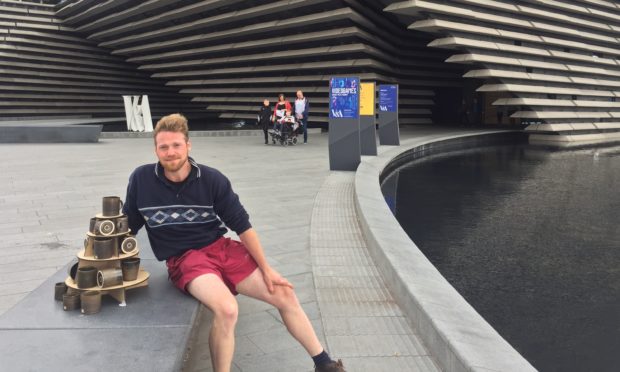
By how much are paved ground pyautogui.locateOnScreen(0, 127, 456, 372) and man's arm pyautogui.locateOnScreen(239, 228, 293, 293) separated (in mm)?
434

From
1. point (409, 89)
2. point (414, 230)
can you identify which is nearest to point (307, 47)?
point (409, 89)

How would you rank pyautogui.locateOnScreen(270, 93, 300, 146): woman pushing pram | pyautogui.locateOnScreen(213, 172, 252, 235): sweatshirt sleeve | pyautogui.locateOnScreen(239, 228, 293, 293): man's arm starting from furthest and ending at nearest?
1. pyautogui.locateOnScreen(270, 93, 300, 146): woman pushing pram
2. pyautogui.locateOnScreen(213, 172, 252, 235): sweatshirt sleeve
3. pyautogui.locateOnScreen(239, 228, 293, 293): man's arm

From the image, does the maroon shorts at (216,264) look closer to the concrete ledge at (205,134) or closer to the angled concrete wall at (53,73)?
the concrete ledge at (205,134)

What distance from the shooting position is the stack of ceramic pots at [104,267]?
2.46m

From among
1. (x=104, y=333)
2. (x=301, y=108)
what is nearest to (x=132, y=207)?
(x=104, y=333)

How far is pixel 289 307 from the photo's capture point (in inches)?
94.1

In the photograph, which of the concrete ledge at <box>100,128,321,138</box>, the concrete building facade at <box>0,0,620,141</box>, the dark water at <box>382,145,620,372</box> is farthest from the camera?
the concrete ledge at <box>100,128,321,138</box>

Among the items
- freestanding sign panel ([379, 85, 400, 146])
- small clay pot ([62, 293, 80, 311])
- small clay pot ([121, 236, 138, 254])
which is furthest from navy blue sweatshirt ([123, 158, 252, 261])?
freestanding sign panel ([379, 85, 400, 146])

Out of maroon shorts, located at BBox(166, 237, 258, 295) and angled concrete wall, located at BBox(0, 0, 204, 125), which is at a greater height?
angled concrete wall, located at BBox(0, 0, 204, 125)

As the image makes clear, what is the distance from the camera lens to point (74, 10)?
91.3ft

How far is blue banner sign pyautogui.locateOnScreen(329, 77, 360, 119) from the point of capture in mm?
9250

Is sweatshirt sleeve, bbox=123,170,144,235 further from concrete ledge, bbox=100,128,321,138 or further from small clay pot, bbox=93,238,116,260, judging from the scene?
concrete ledge, bbox=100,128,321,138

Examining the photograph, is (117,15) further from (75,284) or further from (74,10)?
(75,284)

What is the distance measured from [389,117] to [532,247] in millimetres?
8963
